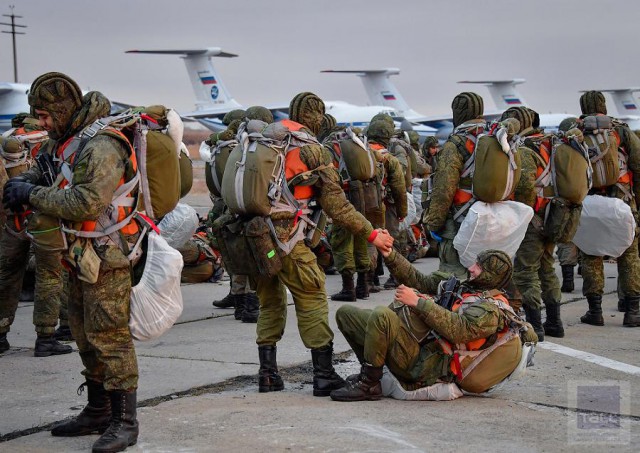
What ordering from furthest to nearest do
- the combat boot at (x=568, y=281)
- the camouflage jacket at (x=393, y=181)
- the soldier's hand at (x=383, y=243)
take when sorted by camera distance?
1. the combat boot at (x=568, y=281)
2. the camouflage jacket at (x=393, y=181)
3. the soldier's hand at (x=383, y=243)

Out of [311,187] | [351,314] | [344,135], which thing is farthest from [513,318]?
[344,135]

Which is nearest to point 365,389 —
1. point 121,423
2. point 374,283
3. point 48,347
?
point 121,423

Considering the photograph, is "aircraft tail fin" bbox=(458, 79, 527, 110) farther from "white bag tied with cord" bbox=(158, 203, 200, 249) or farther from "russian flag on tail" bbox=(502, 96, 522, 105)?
"white bag tied with cord" bbox=(158, 203, 200, 249)

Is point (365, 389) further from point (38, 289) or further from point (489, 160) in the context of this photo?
point (38, 289)

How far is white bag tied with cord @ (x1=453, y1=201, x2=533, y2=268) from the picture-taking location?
7.27 meters

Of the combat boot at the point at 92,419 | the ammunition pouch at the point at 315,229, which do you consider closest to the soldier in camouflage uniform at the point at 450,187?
the ammunition pouch at the point at 315,229

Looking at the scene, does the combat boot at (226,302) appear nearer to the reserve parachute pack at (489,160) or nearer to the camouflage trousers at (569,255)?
the reserve parachute pack at (489,160)

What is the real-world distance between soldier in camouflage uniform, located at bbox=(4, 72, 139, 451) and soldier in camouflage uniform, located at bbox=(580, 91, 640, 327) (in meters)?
5.53

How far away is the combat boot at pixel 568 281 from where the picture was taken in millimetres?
11383

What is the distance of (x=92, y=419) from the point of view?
5.27m

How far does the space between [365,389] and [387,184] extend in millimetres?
5720

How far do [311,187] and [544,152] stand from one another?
2933mm

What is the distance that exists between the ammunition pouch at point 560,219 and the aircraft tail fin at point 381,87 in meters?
53.7

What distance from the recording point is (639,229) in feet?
31.6
